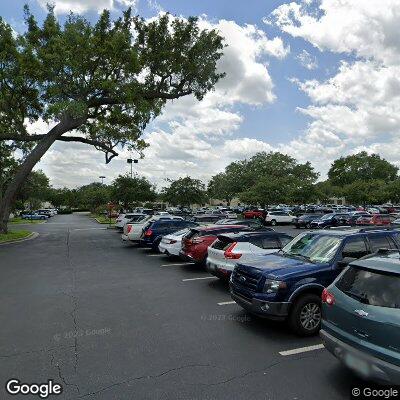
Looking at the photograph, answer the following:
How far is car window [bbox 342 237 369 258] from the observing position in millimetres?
6969

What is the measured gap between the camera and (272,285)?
6.26 metres

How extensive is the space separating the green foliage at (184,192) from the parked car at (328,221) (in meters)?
14.2

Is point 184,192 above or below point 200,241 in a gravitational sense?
above

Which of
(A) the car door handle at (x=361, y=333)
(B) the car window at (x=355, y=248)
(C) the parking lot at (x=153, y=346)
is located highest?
(B) the car window at (x=355, y=248)

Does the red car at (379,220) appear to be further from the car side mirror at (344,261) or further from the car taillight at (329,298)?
the car taillight at (329,298)

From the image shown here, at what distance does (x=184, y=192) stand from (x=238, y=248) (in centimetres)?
3333

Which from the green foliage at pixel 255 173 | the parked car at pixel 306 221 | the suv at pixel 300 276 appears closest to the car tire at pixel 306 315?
the suv at pixel 300 276

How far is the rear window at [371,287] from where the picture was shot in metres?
4.11

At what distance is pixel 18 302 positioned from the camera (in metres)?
8.61

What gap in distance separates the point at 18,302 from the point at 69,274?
11.9 ft

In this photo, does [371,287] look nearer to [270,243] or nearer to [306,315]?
[306,315]

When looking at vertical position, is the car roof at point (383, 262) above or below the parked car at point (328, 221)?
above

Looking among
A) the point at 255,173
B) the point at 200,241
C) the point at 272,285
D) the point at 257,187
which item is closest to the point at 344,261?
the point at 272,285

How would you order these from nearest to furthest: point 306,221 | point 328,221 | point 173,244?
point 173,244
point 328,221
point 306,221
